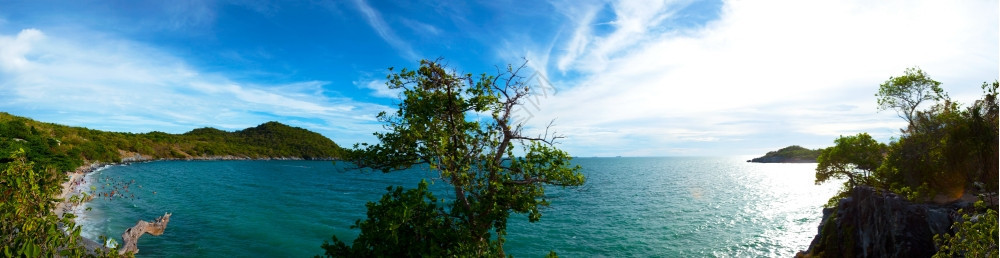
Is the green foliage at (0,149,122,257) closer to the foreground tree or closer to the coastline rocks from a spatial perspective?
the foreground tree

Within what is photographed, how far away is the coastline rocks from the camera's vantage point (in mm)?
23359

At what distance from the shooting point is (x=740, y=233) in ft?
159

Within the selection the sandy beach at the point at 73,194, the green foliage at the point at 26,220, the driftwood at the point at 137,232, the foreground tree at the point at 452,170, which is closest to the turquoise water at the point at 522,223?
the driftwood at the point at 137,232

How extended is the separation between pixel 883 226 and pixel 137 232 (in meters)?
49.5

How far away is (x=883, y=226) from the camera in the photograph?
1014 inches

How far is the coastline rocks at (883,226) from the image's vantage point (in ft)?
76.6

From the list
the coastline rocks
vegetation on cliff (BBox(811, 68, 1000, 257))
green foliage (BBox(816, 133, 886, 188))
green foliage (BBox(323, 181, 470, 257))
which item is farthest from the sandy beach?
green foliage (BBox(816, 133, 886, 188))

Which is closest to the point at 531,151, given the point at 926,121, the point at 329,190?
the point at 926,121

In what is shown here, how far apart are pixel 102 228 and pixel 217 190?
40233mm

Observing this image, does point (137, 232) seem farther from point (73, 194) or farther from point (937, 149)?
point (937, 149)

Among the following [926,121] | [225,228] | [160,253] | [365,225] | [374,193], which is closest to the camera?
[365,225]

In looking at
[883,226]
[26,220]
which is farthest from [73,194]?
[883,226]

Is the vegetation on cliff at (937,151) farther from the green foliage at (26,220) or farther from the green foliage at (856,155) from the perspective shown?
the green foliage at (26,220)

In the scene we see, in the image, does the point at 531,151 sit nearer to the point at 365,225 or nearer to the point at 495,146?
the point at 495,146
